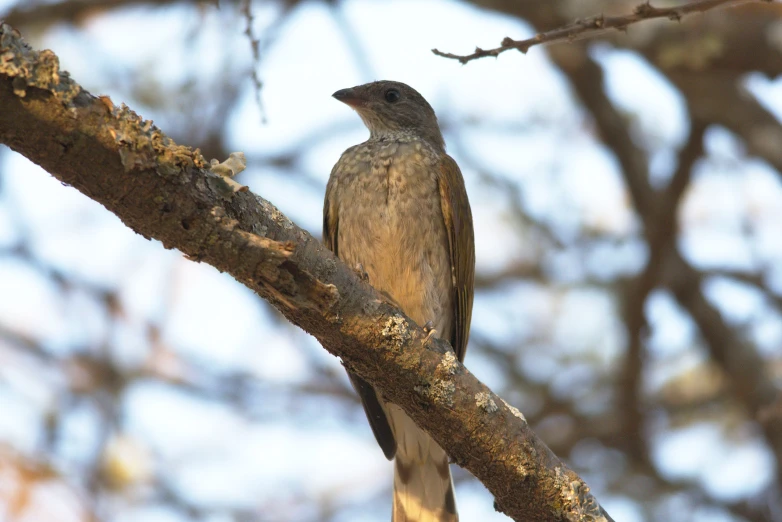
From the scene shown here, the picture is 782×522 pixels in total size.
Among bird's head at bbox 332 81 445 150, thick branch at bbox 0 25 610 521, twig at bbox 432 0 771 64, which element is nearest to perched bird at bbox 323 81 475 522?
bird's head at bbox 332 81 445 150

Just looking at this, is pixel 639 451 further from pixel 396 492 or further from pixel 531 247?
pixel 396 492

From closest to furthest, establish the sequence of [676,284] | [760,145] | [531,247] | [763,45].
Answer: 1. [763,45]
2. [760,145]
3. [676,284]
4. [531,247]

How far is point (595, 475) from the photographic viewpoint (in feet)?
22.3

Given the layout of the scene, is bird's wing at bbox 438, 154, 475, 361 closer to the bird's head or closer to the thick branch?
the bird's head

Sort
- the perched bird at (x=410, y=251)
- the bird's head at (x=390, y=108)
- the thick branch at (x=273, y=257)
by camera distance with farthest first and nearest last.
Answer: the bird's head at (x=390, y=108), the perched bird at (x=410, y=251), the thick branch at (x=273, y=257)

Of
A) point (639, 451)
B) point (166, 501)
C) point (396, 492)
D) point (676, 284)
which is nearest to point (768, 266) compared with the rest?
point (676, 284)

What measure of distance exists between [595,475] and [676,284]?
1.59 m

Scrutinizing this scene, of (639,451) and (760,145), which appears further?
(639,451)

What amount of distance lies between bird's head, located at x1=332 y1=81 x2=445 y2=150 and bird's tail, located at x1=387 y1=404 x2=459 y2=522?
1812 mm

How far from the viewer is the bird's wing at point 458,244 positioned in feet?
15.4

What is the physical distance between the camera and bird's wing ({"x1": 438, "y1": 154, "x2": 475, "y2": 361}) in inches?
185

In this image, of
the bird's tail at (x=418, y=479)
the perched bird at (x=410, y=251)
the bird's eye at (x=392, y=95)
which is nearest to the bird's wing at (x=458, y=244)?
the perched bird at (x=410, y=251)

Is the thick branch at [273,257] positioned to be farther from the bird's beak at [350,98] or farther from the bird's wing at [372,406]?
the bird's beak at [350,98]

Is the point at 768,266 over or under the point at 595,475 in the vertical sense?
over
